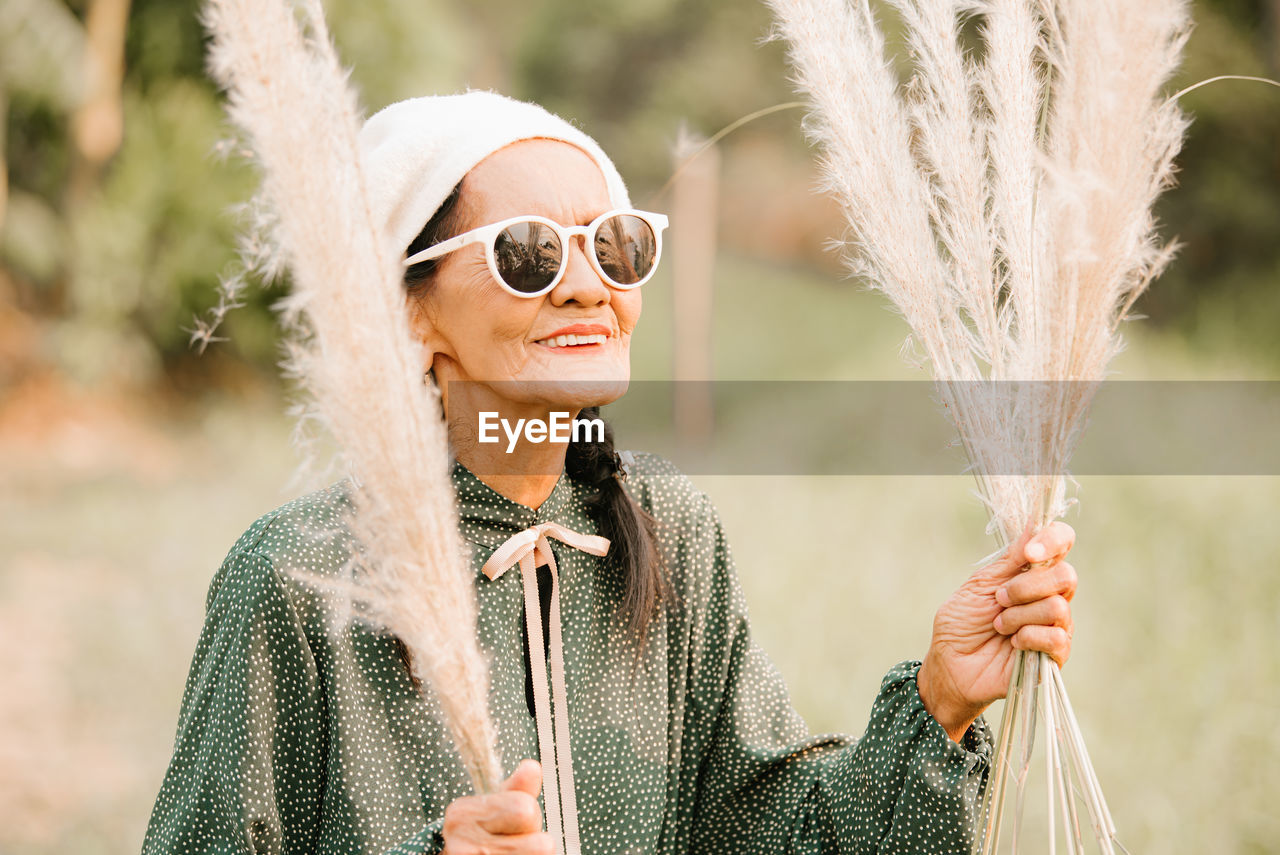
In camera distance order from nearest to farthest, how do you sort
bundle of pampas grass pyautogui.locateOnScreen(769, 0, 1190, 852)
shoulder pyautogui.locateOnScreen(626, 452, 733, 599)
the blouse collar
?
1. bundle of pampas grass pyautogui.locateOnScreen(769, 0, 1190, 852)
2. the blouse collar
3. shoulder pyautogui.locateOnScreen(626, 452, 733, 599)

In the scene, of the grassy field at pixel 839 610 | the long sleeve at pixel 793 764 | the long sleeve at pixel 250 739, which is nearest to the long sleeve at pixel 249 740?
the long sleeve at pixel 250 739

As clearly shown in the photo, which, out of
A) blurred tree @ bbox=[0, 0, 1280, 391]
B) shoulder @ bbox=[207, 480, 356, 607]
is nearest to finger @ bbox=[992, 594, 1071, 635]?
shoulder @ bbox=[207, 480, 356, 607]

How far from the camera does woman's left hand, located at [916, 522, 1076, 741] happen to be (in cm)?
128

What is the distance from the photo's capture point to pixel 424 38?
883cm

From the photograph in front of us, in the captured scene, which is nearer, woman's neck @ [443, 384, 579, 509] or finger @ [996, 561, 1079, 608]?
finger @ [996, 561, 1079, 608]

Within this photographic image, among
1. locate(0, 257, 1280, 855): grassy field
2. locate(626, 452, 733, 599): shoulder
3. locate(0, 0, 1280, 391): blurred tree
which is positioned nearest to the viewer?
locate(626, 452, 733, 599): shoulder

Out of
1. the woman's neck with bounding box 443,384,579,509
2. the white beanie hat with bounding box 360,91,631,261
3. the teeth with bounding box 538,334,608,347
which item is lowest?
the woman's neck with bounding box 443,384,579,509

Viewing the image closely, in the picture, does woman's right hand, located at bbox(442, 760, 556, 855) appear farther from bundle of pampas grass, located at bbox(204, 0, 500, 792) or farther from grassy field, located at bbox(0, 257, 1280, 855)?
grassy field, located at bbox(0, 257, 1280, 855)

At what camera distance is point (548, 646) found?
5.62 feet

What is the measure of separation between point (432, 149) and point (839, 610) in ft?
11.7

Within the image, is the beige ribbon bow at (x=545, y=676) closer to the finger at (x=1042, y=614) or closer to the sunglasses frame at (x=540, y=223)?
the sunglasses frame at (x=540, y=223)

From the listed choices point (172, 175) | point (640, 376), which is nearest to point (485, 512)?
point (172, 175)

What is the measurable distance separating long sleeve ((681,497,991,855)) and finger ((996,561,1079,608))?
0.27 meters

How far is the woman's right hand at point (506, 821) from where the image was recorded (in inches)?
42.8
